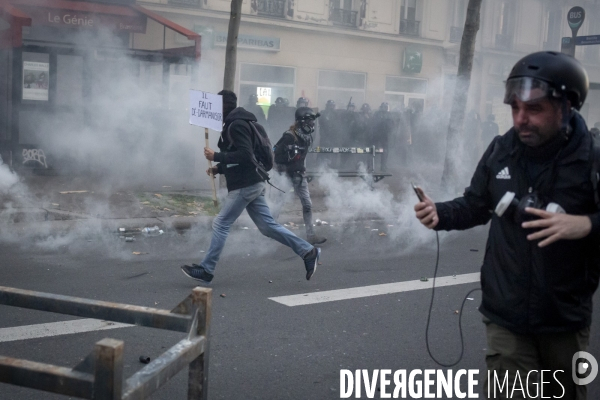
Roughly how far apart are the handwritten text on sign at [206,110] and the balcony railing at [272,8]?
1318 cm

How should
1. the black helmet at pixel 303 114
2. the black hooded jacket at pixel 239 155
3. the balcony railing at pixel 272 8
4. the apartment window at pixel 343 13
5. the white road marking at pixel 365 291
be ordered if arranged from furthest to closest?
the apartment window at pixel 343 13 < the balcony railing at pixel 272 8 < the black helmet at pixel 303 114 < the black hooded jacket at pixel 239 155 < the white road marking at pixel 365 291

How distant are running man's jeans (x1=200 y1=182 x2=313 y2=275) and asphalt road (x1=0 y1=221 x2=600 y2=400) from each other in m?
0.32

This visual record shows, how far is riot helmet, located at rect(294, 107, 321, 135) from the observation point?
868 centimetres

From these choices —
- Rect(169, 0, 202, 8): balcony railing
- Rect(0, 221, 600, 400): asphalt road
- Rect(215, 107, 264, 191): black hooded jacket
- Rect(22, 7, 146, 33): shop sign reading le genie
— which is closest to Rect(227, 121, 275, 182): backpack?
Rect(215, 107, 264, 191): black hooded jacket

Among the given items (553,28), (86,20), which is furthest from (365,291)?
(553,28)

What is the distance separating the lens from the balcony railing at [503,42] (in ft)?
91.2

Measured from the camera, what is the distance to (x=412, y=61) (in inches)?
969

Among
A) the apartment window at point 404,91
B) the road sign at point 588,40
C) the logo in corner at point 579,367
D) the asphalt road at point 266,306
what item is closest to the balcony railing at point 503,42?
the apartment window at point 404,91

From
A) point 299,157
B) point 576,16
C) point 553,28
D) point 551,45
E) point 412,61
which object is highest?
point 553,28

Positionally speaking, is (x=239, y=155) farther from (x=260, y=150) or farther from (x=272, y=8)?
(x=272, y=8)

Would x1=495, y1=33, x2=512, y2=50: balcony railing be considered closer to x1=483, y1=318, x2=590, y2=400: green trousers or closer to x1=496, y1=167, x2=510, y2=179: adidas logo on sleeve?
x1=496, y1=167, x2=510, y2=179: adidas logo on sleeve

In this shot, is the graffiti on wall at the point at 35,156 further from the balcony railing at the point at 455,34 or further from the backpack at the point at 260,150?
the balcony railing at the point at 455,34

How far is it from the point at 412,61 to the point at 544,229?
906 inches

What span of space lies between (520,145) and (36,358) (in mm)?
3229
